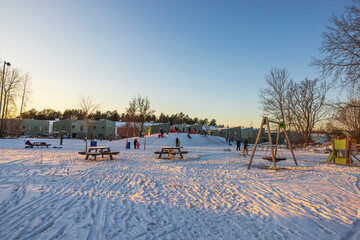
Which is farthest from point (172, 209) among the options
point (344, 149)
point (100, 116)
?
point (100, 116)

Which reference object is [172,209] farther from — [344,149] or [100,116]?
[100,116]

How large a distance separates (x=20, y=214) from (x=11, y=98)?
4665cm

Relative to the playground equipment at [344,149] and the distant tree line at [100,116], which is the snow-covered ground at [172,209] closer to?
the playground equipment at [344,149]

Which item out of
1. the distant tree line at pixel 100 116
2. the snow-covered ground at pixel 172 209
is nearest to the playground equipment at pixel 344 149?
the snow-covered ground at pixel 172 209

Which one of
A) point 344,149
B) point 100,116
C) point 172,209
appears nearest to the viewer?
point 172,209

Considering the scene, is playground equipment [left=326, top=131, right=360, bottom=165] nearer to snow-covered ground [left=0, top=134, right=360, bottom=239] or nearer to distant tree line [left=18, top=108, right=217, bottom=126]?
snow-covered ground [left=0, top=134, right=360, bottom=239]

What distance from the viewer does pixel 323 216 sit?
426cm

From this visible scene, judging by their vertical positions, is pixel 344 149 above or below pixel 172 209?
above

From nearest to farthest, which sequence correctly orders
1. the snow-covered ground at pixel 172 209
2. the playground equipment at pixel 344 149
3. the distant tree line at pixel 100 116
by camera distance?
the snow-covered ground at pixel 172 209 < the playground equipment at pixel 344 149 < the distant tree line at pixel 100 116

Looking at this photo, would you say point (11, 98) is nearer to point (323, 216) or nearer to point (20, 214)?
point (20, 214)

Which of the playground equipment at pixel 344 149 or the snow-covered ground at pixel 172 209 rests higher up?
the playground equipment at pixel 344 149

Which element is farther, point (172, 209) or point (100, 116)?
point (100, 116)

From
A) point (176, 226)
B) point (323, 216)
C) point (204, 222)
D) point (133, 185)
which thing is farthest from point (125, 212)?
point (323, 216)

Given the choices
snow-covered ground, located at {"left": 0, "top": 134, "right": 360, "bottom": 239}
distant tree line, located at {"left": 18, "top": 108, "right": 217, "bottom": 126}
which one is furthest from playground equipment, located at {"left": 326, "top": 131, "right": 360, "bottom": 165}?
distant tree line, located at {"left": 18, "top": 108, "right": 217, "bottom": 126}
